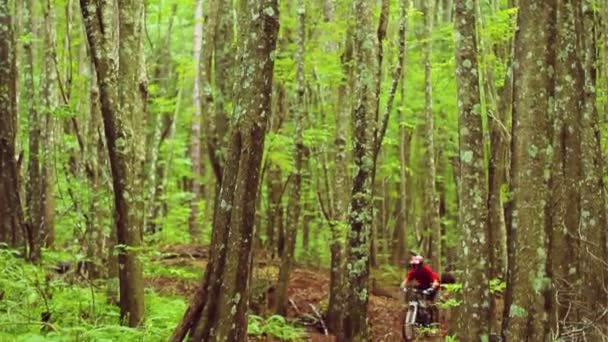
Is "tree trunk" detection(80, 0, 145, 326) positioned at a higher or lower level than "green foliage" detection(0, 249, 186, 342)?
higher

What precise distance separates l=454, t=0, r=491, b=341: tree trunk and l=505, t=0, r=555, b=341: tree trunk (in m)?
1.82

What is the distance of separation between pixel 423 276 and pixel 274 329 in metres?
4.31

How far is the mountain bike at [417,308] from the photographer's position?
14.6m

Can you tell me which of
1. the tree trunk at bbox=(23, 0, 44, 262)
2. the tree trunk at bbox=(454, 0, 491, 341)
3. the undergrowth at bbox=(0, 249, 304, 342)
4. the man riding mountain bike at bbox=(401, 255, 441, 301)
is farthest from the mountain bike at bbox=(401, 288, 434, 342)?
the tree trunk at bbox=(23, 0, 44, 262)

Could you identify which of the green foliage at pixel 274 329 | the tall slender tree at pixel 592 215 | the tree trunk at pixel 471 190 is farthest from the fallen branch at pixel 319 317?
the tall slender tree at pixel 592 215

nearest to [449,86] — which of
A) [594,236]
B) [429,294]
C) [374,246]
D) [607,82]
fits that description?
[374,246]

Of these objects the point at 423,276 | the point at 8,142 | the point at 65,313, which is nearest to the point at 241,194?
the point at 65,313

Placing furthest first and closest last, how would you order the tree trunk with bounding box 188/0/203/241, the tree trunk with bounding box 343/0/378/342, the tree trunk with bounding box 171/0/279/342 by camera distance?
the tree trunk with bounding box 188/0/203/241 < the tree trunk with bounding box 343/0/378/342 < the tree trunk with bounding box 171/0/279/342

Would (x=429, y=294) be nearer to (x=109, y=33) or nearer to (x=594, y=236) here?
(x=594, y=236)

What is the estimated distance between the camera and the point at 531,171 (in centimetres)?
690

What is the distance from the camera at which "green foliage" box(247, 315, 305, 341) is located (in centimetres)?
1166

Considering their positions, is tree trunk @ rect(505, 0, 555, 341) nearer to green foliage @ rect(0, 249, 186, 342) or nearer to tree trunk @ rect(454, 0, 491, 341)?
tree trunk @ rect(454, 0, 491, 341)

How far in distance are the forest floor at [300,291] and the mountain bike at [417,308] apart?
384 mm

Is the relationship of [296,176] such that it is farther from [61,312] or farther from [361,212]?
[61,312]
